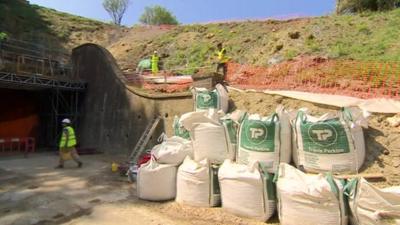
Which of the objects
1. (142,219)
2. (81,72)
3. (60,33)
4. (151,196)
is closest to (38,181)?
(151,196)

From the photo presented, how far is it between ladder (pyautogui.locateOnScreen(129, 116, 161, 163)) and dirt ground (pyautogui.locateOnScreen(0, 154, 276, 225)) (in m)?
1.50

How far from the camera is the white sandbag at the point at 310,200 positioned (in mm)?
4863

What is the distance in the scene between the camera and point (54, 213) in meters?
6.13

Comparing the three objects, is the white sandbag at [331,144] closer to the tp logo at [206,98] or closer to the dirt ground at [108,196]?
the dirt ground at [108,196]

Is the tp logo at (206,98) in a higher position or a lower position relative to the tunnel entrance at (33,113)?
higher

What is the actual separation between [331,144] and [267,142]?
91 cm

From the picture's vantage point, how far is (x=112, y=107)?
1346 centimetres

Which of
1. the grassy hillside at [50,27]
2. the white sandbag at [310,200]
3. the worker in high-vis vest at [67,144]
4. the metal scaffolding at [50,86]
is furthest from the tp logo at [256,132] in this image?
the grassy hillside at [50,27]

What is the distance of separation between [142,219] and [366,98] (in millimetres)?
4944

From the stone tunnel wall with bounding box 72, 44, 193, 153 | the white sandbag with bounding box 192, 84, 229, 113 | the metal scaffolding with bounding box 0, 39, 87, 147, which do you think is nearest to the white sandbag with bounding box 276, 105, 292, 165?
the white sandbag with bounding box 192, 84, 229, 113

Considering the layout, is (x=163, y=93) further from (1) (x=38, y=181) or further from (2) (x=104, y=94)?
(1) (x=38, y=181)

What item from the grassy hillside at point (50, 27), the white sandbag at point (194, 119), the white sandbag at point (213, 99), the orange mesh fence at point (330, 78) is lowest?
the white sandbag at point (194, 119)

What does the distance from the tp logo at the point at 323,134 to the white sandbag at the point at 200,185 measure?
1563mm

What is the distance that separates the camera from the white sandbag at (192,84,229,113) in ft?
30.3
